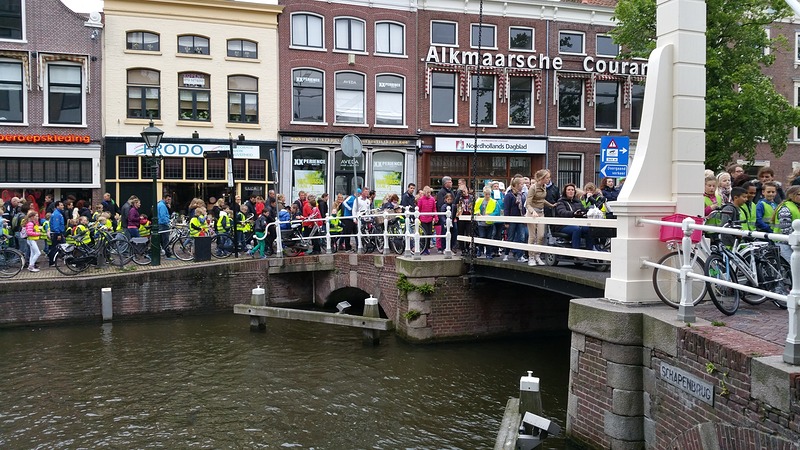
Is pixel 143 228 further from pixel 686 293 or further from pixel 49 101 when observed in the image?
pixel 686 293

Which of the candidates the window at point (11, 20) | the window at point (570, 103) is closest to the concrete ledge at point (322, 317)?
the window at point (11, 20)

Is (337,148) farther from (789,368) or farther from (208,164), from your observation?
(789,368)

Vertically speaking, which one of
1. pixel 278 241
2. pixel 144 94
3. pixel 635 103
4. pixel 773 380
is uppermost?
pixel 635 103

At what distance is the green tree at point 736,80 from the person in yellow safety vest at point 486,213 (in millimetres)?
11783

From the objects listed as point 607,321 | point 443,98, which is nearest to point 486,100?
point 443,98

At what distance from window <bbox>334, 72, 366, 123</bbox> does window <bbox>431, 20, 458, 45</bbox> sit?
335 centimetres

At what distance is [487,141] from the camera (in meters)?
27.1

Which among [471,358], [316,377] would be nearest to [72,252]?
[316,377]

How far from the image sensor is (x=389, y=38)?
26234mm

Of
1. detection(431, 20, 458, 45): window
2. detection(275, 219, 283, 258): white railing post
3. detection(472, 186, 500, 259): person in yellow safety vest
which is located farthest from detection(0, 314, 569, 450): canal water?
detection(431, 20, 458, 45): window

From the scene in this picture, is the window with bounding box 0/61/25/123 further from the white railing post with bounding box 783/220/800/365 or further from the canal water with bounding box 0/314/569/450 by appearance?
the white railing post with bounding box 783/220/800/365

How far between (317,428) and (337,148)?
1777 centimetres

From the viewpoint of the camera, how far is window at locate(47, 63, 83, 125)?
73.9ft

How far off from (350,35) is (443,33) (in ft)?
12.2
